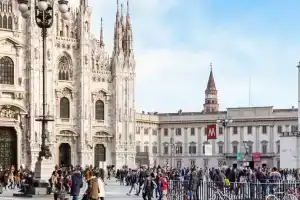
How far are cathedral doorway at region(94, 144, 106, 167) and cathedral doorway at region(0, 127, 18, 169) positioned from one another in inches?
350

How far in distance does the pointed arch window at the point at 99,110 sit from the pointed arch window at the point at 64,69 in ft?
13.6

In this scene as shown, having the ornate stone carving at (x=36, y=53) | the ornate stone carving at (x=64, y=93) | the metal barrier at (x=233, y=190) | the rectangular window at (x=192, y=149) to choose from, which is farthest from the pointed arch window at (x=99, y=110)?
the rectangular window at (x=192, y=149)

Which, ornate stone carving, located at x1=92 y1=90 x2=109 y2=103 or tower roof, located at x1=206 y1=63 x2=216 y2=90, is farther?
tower roof, located at x1=206 y1=63 x2=216 y2=90

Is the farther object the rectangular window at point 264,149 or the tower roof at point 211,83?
the tower roof at point 211,83

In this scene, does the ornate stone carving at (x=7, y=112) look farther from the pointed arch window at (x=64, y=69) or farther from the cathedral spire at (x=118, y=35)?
the cathedral spire at (x=118, y=35)

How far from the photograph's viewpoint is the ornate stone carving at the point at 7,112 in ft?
193

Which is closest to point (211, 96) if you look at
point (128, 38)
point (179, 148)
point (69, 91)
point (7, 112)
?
point (179, 148)

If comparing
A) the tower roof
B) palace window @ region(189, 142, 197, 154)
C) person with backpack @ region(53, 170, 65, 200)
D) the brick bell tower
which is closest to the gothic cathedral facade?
person with backpack @ region(53, 170, 65, 200)

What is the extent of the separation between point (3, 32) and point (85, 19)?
8.79 metres

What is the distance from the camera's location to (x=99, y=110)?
66875mm

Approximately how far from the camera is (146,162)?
3381 inches

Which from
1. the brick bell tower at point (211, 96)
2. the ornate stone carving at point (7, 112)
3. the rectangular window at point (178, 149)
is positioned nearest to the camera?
the ornate stone carving at point (7, 112)

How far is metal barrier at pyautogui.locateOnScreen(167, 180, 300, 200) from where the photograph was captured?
27.1 m

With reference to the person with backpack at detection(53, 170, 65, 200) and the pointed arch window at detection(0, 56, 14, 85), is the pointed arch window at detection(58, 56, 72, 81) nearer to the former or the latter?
the pointed arch window at detection(0, 56, 14, 85)
